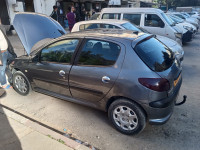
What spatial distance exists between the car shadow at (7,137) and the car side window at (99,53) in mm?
1575

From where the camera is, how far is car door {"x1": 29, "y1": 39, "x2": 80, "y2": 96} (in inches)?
123

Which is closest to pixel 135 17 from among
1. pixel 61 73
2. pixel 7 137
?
pixel 61 73

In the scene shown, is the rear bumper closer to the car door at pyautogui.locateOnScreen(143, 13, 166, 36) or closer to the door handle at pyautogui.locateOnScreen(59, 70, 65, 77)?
the door handle at pyautogui.locateOnScreen(59, 70, 65, 77)

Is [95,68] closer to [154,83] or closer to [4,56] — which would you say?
[154,83]

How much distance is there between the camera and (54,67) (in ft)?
10.6

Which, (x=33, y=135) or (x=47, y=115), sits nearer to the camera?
(x=33, y=135)

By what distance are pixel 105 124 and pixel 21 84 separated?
2.24 metres

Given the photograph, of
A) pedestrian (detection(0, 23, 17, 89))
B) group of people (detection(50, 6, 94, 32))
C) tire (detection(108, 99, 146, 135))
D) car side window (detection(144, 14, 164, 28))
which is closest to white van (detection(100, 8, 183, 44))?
car side window (detection(144, 14, 164, 28))

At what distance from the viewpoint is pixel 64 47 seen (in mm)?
3238

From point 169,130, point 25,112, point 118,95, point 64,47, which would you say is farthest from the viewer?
point 25,112

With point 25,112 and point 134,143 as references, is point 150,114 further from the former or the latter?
point 25,112

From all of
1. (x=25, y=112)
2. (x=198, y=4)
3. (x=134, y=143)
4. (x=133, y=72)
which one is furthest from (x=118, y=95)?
(x=198, y=4)

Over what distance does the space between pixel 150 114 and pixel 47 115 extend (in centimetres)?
198

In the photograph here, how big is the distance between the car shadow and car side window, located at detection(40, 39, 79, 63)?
4.34 ft
